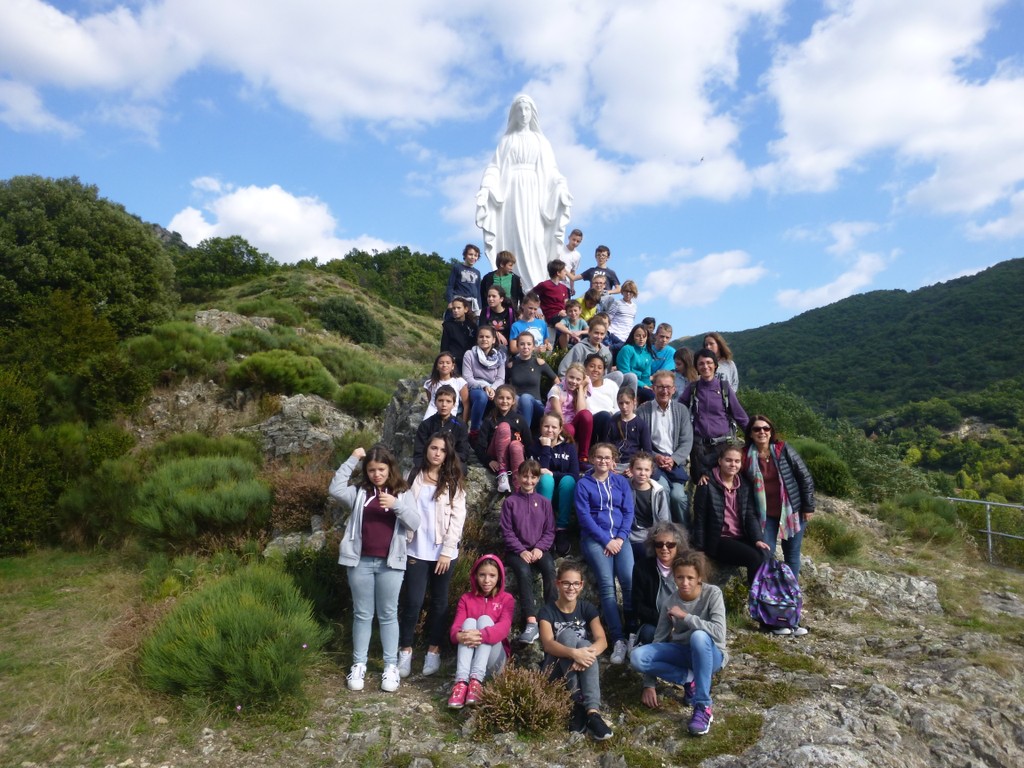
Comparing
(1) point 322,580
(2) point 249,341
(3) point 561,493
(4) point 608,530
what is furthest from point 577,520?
(2) point 249,341

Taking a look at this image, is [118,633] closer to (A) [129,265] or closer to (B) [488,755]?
(B) [488,755]

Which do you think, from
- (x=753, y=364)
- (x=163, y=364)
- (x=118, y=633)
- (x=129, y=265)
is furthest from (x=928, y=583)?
(x=753, y=364)

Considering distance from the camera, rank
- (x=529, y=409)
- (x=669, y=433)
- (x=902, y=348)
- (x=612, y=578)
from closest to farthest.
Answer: (x=612, y=578) → (x=669, y=433) → (x=529, y=409) → (x=902, y=348)

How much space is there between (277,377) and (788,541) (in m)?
11.4

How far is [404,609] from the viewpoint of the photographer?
452 cm

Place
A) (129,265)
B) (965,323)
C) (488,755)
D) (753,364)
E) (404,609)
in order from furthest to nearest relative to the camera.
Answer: (753,364), (965,323), (129,265), (404,609), (488,755)

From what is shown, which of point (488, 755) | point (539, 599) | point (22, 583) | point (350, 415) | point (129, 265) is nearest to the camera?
point (488, 755)

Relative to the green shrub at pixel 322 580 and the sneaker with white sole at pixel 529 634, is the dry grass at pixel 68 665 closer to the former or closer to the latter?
the green shrub at pixel 322 580

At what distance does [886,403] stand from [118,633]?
32774mm

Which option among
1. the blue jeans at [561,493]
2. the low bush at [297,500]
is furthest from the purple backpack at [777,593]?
the low bush at [297,500]

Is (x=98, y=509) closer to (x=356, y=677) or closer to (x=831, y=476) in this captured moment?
(x=356, y=677)

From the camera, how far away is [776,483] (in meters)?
5.03

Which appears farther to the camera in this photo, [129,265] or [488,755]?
[129,265]

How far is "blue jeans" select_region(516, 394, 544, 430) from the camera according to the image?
5887mm
